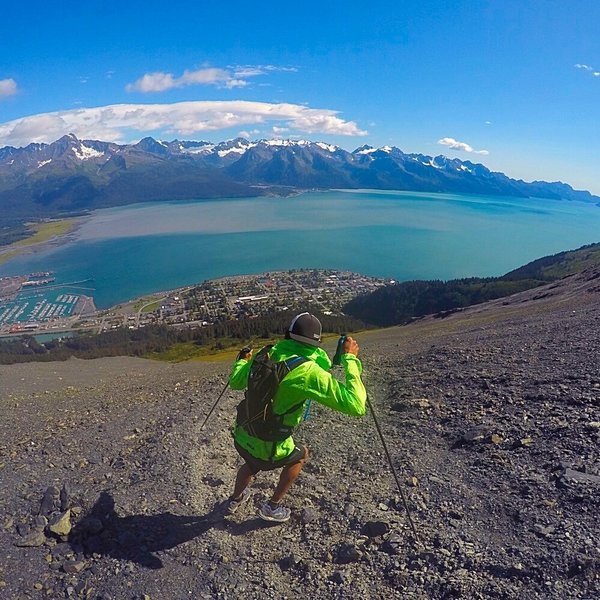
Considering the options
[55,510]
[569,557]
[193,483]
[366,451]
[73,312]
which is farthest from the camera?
[73,312]

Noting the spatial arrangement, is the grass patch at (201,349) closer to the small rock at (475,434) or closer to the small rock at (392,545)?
the small rock at (475,434)

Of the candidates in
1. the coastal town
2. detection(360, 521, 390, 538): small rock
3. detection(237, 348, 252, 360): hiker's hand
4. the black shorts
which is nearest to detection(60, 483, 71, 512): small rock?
the black shorts

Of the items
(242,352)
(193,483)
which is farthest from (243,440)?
(193,483)

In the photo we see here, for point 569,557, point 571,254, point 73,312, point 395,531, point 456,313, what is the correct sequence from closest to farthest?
point 569,557 < point 395,531 < point 456,313 < point 73,312 < point 571,254

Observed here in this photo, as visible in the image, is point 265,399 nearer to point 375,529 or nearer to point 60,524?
point 375,529

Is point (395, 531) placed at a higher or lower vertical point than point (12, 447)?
higher

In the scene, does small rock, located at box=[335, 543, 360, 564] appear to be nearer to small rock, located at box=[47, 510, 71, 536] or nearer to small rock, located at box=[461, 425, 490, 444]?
small rock, located at box=[461, 425, 490, 444]

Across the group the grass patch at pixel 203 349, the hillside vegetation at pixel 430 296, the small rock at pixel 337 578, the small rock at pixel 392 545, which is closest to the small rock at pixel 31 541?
the small rock at pixel 337 578

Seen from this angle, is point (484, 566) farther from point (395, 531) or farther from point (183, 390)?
point (183, 390)
